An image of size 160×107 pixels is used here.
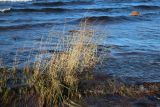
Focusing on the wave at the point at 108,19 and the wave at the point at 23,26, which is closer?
the wave at the point at 23,26

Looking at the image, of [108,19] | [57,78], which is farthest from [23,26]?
[57,78]

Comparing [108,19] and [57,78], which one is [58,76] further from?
[108,19]

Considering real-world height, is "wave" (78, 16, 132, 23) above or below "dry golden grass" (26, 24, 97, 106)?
below

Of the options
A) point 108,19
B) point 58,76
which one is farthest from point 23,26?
point 58,76

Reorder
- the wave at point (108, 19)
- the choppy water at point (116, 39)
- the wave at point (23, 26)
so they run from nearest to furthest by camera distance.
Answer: the choppy water at point (116, 39)
the wave at point (23, 26)
the wave at point (108, 19)

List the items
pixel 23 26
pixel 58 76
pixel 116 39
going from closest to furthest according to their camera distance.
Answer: pixel 58 76 < pixel 116 39 < pixel 23 26

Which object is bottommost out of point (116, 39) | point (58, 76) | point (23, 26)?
point (23, 26)

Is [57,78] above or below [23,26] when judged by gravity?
above

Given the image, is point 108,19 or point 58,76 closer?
point 58,76

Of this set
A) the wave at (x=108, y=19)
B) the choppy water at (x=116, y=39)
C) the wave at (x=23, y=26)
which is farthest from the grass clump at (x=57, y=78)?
the wave at (x=108, y=19)

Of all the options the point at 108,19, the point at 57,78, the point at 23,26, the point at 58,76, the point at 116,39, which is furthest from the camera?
the point at 108,19

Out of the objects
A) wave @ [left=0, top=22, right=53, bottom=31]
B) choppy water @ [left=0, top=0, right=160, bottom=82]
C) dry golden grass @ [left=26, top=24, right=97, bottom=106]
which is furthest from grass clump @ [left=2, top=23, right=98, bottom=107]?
wave @ [left=0, top=22, right=53, bottom=31]

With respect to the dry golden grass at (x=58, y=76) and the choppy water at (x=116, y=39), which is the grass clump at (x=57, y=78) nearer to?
the dry golden grass at (x=58, y=76)

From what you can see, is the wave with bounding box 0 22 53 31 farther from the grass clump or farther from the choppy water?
the grass clump
